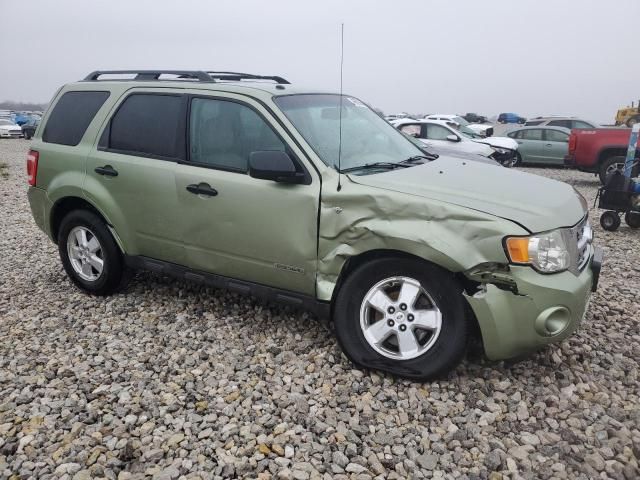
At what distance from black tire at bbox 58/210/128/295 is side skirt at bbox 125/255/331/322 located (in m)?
0.15

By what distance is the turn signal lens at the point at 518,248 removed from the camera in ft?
9.43

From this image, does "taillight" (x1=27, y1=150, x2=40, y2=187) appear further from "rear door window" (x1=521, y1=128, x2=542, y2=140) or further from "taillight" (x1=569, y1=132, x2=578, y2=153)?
"rear door window" (x1=521, y1=128, x2=542, y2=140)

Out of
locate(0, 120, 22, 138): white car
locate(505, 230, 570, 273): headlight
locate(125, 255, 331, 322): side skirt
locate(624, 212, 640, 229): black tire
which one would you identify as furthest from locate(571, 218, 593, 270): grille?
locate(0, 120, 22, 138): white car

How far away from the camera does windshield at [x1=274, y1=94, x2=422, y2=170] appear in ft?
11.7

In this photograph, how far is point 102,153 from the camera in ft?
14.1

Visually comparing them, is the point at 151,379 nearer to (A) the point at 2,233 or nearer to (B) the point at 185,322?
(B) the point at 185,322

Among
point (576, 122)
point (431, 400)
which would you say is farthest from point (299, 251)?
point (576, 122)

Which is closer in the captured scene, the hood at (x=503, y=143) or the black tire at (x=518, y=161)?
the hood at (x=503, y=143)

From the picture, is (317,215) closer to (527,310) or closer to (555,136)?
(527,310)

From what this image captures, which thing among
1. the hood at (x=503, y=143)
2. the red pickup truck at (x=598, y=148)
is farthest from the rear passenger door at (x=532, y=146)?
the red pickup truck at (x=598, y=148)

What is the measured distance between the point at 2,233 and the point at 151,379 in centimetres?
522

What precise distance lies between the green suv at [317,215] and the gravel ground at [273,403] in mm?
332

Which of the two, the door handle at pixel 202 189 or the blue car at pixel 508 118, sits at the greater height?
the door handle at pixel 202 189

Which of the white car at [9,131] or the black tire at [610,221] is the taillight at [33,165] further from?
the white car at [9,131]
